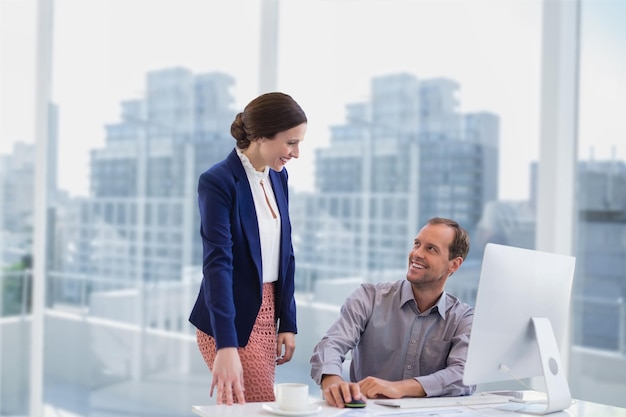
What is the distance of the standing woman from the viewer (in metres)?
1.94

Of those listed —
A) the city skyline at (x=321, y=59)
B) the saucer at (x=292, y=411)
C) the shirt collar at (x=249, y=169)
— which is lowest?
the saucer at (x=292, y=411)

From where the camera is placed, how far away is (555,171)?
302 centimetres

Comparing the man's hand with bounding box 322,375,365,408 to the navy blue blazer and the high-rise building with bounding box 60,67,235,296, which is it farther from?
the high-rise building with bounding box 60,67,235,296

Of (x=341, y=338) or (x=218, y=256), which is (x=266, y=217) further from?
(x=341, y=338)

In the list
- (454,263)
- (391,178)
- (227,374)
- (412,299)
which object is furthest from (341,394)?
(391,178)

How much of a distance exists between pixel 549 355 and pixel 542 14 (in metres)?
1.72

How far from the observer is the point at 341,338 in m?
2.16

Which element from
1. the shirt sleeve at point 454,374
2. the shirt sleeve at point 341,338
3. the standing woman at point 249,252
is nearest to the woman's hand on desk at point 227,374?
the standing woman at point 249,252

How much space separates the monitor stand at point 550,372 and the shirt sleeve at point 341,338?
0.51m

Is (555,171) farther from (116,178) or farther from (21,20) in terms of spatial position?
(21,20)

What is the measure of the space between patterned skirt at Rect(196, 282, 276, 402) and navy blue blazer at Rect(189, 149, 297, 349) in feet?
0.10

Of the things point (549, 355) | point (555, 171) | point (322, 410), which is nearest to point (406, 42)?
point (555, 171)

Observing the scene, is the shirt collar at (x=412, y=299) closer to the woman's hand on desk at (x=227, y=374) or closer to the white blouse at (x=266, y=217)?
the white blouse at (x=266, y=217)

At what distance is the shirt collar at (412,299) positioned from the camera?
2.20 metres
